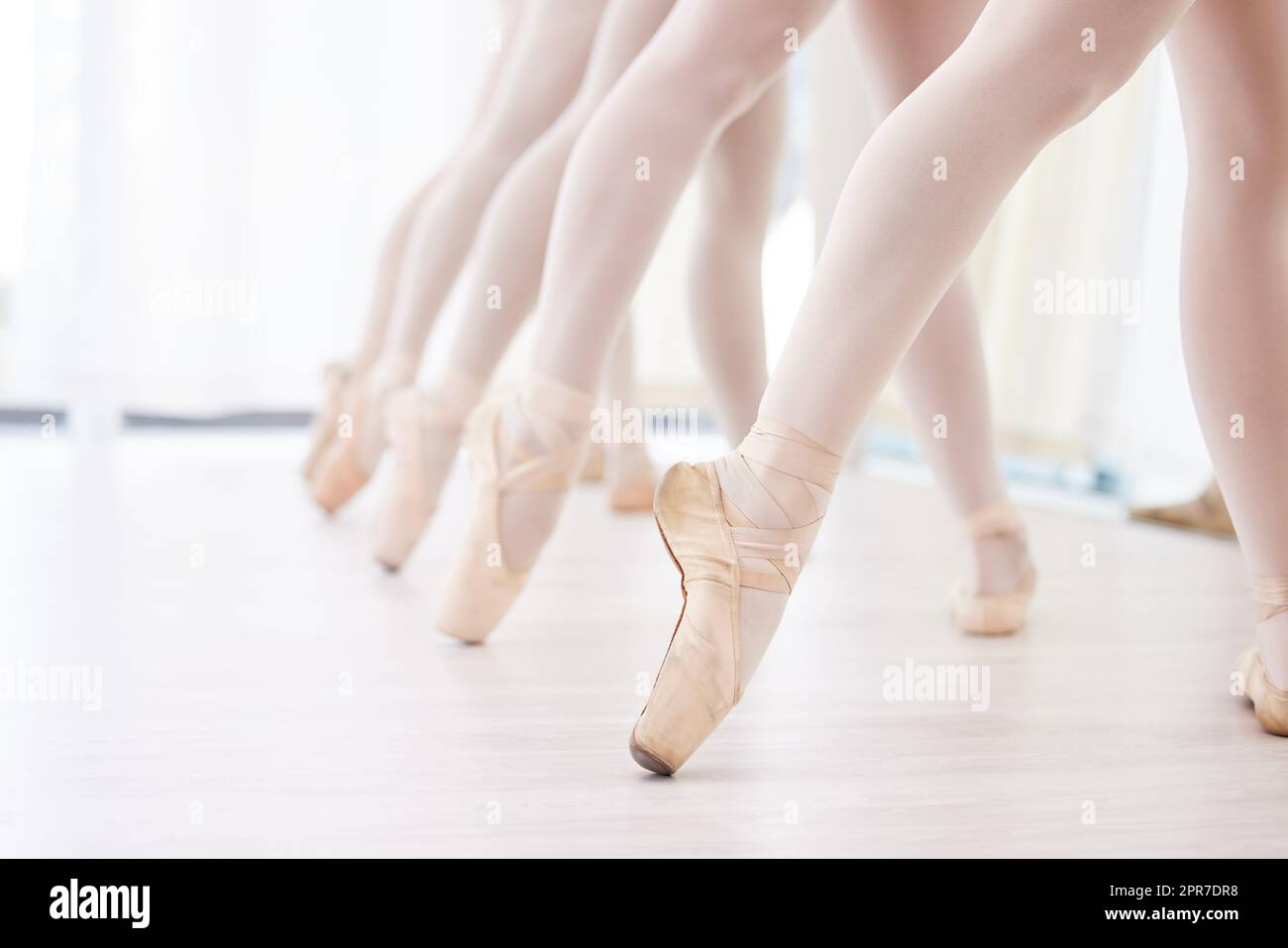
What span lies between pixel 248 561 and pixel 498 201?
0.55 m

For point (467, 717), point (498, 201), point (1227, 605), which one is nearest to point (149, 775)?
point (467, 717)

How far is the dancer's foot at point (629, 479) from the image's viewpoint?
1.98 meters

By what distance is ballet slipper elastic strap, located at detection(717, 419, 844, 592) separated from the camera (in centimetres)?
71

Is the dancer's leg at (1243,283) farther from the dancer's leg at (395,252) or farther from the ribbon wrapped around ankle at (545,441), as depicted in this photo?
the dancer's leg at (395,252)

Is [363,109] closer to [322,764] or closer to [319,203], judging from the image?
[319,203]

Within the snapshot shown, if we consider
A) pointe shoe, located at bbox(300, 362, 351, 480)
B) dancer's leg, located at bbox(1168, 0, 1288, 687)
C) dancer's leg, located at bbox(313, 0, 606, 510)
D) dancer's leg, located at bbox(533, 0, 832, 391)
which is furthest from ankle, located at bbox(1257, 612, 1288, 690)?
pointe shoe, located at bbox(300, 362, 351, 480)

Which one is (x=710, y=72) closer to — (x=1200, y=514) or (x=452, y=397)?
(x=452, y=397)

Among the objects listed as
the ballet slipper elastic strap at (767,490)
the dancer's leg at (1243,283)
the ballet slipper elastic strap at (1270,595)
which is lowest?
the ballet slipper elastic strap at (1270,595)

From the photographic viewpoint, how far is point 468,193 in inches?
55.7

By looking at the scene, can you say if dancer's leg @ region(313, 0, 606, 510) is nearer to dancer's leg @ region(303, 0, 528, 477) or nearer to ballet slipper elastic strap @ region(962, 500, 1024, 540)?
dancer's leg @ region(303, 0, 528, 477)

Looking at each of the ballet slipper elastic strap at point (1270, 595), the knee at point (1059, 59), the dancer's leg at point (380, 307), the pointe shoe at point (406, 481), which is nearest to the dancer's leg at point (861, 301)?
the knee at point (1059, 59)

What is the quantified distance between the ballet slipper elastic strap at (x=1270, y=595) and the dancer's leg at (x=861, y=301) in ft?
1.10

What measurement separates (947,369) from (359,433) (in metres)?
0.78
